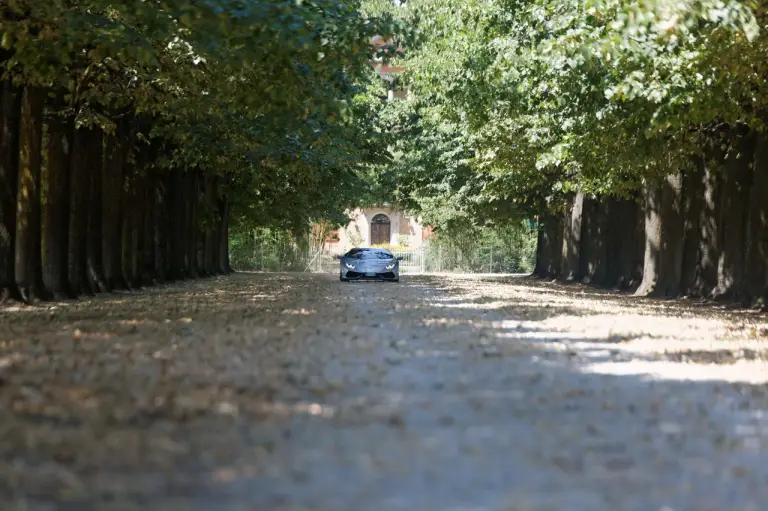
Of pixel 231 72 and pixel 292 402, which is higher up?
pixel 231 72

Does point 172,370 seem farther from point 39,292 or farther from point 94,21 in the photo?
point 39,292

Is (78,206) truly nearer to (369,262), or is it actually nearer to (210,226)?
(369,262)

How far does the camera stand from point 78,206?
2441 centimetres

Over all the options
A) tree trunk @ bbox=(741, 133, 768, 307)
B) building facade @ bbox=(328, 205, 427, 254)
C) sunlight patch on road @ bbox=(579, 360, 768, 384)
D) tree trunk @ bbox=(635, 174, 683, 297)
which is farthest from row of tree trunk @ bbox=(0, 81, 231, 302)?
building facade @ bbox=(328, 205, 427, 254)

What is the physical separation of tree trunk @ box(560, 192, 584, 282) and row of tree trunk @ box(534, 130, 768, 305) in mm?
1859

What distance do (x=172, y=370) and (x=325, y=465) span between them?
4.43 meters

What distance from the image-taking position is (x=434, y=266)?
64.9 metres

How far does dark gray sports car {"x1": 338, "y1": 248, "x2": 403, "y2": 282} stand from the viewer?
40906 millimetres

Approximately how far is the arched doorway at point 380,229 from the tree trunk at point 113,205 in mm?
61439

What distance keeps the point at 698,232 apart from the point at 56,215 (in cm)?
1545

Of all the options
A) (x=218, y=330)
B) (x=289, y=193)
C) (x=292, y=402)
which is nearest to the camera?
(x=292, y=402)

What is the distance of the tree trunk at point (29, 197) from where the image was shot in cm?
2134

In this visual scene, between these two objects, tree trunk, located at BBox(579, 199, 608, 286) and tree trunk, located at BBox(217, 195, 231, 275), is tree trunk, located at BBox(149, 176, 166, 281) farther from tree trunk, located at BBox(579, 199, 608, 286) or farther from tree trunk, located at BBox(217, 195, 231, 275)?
tree trunk, located at BBox(579, 199, 608, 286)

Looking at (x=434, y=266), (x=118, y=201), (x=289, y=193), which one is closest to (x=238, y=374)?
(x=118, y=201)
